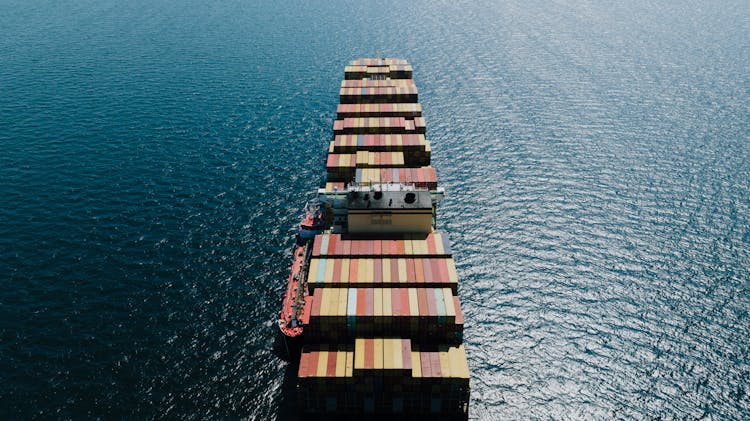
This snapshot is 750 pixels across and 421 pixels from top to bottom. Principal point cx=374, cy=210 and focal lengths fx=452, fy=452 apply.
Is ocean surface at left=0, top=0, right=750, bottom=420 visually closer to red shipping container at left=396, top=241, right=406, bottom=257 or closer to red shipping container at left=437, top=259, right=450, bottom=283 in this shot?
red shipping container at left=437, top=259, right=450, bottom=283

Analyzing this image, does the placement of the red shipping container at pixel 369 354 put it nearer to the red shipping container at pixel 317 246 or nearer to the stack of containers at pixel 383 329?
the stack of containers at pixel 383 329

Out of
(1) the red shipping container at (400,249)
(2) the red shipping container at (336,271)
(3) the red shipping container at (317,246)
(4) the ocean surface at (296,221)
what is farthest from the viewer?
(3) the red shipping container at (317,246)

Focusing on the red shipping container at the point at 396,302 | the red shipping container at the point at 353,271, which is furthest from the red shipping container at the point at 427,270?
the red shipping container at the point at 353,271

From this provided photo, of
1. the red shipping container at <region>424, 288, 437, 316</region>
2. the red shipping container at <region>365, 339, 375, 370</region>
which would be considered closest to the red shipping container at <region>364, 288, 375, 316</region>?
the red shipping container at <region>365, 339, 375, 370</region>

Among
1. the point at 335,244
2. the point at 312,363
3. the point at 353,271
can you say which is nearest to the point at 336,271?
the point at 353,271

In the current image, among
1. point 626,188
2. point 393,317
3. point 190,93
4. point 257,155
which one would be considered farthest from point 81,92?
point 626,188
